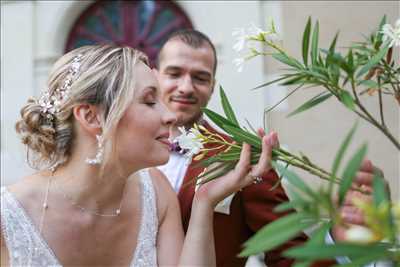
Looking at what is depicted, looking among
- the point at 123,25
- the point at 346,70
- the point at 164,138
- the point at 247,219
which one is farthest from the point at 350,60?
the point at 123,25

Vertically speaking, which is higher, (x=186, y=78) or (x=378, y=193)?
(x=378, y=193)

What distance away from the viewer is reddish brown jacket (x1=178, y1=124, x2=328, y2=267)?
6.00 ft

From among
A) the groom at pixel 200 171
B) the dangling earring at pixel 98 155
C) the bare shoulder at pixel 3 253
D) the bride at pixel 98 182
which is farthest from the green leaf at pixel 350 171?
the bare shoulder at pixel 3 253

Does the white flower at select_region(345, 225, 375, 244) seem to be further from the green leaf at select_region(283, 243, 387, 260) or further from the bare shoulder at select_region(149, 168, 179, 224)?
the bare shoulder at select_region(149, 168, 179, 224)

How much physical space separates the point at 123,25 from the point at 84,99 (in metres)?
3.23

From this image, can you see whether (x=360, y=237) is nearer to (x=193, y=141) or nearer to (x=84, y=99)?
(x=193, y=141)

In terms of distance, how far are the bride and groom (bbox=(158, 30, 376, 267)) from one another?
0.44 feet

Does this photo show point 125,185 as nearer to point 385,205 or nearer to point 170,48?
point 170,48

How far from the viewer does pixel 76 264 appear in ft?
6.24

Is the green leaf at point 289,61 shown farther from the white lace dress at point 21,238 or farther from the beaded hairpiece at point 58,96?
the white lace dress at point 21,238

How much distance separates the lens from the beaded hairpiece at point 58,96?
5.93ft

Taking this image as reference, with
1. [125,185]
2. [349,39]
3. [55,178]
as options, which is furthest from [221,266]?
[349,39]

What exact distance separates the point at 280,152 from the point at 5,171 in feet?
12.1

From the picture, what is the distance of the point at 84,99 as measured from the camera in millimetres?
1789
